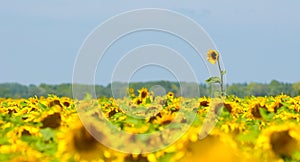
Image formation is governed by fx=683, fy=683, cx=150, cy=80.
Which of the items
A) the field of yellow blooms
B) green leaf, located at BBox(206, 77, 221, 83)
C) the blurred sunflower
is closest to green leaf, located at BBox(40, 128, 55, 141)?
the field of yellow blooms

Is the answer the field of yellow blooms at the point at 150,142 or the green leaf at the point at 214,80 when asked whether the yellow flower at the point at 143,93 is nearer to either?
the green leaf at the point at 214,80

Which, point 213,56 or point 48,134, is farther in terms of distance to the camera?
point 213,56

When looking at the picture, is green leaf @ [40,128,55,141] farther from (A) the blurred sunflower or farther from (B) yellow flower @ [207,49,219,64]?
(B) yellow flower @ [207,49,219,64]

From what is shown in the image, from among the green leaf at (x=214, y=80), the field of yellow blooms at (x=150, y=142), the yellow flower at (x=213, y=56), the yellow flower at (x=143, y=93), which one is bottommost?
the field of yellow blooms at (x=150, y=142)

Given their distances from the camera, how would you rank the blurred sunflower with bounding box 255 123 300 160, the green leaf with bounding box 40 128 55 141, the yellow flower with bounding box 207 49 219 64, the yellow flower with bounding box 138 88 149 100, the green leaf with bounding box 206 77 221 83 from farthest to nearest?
1. the yellow flower with bounding box 138 88 149 100
2. the yellow flower with bounding box 207 49 219 64
3. the green leaf with bounding box 206 77 221 83
4. the green leaf with bounding box 40 128 55 141
5. the blurred sunflower with bounding box 255 123 300 160

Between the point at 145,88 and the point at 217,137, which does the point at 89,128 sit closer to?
the point at 217,137

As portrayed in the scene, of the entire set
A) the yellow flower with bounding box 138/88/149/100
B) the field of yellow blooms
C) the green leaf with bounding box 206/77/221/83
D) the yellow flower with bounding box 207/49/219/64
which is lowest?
the field of yellow blooms

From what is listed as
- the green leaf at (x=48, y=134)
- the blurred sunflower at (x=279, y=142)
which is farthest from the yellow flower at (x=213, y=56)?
the blurred sunflower at (x=279, y=142)

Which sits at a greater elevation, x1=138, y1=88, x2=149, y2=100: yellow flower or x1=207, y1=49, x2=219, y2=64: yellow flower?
x1=207, y1=49, x2=219, y2=64: yellow flower

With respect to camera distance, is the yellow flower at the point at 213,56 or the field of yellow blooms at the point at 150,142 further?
the yellow flower at the point at 213,56

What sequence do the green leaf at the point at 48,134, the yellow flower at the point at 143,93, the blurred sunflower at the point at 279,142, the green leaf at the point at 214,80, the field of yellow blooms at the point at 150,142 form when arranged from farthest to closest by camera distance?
the yellow flower at the point at 143,93 < the green leaf at the point at 214,80 < the green leaf at the point at 48,134 < the blurred sunflower at the point at 279,142 < the field of yellow blooms at the point at 150,142

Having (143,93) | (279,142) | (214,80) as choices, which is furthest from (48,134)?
(143,93)

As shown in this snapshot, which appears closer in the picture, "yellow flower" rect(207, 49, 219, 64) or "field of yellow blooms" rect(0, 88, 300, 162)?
"field of yellow blooms" rect(0, 88, 300, 162)

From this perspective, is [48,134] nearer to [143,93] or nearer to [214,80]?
[214,80]
